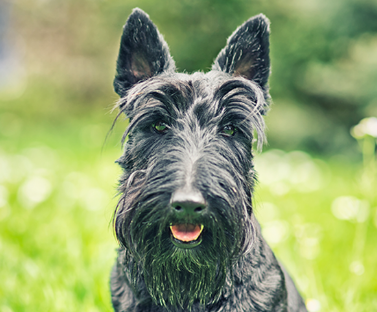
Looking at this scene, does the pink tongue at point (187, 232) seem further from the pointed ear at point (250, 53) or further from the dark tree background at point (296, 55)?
the dark tree background at point (296, 55)

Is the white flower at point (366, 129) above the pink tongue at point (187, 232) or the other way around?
above

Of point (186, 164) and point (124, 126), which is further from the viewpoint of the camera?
point (124, 126)

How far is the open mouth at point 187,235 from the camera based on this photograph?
201 centimetres

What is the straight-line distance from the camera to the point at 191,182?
1.91 m

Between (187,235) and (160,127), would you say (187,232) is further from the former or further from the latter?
(160,127)

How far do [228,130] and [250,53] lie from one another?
57cm

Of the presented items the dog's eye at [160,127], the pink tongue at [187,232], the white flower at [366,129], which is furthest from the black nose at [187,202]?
the white flower at [366,129]

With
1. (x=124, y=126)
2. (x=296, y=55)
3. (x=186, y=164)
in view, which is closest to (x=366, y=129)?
(x=186, y=164)

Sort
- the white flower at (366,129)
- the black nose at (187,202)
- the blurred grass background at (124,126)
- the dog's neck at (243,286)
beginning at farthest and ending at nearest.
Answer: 1. the blurred grass background at (124,126)
2. the white flower at (366,129)
3. the dog's neck at (243,286)
4. the black nose at (187,202)

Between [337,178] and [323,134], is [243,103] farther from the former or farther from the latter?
[323,134]

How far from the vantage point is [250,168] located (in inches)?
95.2

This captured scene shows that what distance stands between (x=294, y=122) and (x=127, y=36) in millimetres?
8408

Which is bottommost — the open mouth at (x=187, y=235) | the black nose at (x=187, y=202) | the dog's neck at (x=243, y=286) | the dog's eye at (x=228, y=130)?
the dog's neck at (x=243, y=286)

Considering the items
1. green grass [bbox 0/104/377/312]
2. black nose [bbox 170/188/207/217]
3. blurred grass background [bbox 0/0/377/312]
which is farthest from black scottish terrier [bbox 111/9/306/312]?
blurred grass background [bbox 0/0/377/312]
